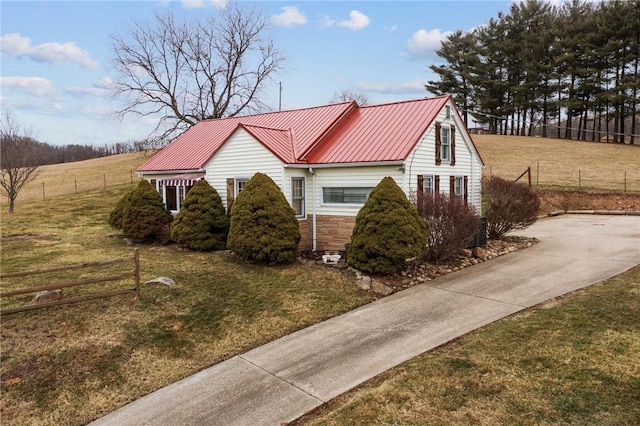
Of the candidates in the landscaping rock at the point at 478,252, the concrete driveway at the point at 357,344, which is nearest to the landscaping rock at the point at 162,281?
the concrete driveway at the point at 357,344

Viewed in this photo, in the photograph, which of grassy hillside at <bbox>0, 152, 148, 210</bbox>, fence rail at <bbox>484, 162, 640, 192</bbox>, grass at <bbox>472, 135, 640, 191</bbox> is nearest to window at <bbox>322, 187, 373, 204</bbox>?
fence rail at <bbox>484, 162, 640, 192</bbox>

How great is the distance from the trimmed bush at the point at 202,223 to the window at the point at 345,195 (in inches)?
154

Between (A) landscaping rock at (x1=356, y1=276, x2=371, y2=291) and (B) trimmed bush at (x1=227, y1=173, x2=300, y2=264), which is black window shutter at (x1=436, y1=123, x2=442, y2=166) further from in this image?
(A) landscaping rock at (x1=356, y1=276, x2=371, y2=291)

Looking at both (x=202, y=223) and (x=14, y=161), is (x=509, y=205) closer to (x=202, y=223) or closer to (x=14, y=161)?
(x=202, y=223)

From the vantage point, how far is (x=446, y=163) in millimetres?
15977

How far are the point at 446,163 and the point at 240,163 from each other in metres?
7.90

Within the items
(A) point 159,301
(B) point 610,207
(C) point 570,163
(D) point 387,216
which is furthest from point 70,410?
(C) point 570,163

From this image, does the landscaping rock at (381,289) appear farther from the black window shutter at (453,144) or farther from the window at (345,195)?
the black window shutter at (453,144)

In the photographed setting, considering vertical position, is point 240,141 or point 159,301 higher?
point 240,141

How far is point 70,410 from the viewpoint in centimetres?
598

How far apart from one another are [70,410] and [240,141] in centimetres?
1115

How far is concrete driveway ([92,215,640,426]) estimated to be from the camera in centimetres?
578

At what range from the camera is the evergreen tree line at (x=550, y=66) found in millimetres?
43688

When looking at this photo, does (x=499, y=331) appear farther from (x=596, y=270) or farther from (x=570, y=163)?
(x=570, y=163)
